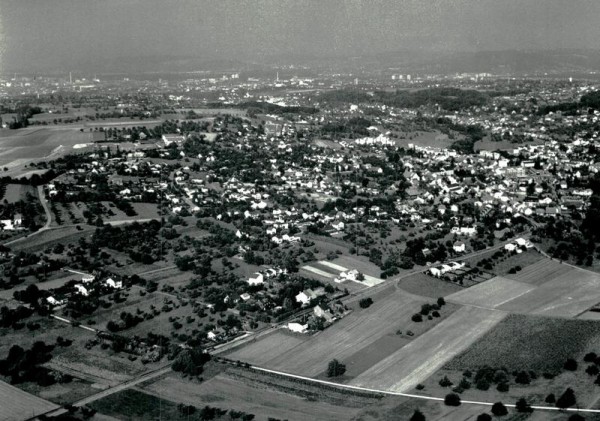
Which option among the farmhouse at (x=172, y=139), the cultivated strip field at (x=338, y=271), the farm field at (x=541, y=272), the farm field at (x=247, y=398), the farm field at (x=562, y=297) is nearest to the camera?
the farm field at (x=247, y=398)

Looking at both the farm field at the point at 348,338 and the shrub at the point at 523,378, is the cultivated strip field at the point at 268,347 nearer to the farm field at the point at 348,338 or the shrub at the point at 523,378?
the farm field at the point at 348,338

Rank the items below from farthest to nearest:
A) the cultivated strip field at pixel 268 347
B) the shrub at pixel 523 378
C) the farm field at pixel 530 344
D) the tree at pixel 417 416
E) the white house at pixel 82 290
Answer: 1. the white house at pixel 82 290
2. the cultivated strip field at pixel 268 347
3. the farm field at pixel 530 344
4. the shrub at pixel 523 378
5. the tree at pixel 417 416

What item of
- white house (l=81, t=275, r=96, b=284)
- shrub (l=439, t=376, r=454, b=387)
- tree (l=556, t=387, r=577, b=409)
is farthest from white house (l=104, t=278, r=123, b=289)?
tree (l=556, t=387, r=577, b=409)

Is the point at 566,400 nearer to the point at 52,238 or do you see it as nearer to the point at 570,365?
the point at 570,365

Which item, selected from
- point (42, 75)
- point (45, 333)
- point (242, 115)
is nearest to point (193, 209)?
point (45, 333)

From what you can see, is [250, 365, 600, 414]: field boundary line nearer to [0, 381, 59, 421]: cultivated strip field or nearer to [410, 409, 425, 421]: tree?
[410, 409, 425, 421]: tree

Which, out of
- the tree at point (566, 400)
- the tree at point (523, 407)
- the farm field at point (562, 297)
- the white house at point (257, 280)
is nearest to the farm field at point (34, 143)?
the white house at point (257, 280)

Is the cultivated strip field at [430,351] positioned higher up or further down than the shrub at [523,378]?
further down

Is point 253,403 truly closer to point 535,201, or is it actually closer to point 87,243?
point 87,243
